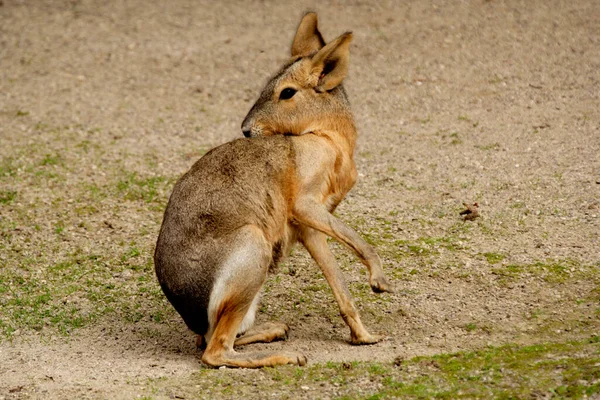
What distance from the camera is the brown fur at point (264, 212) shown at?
4.91 meters

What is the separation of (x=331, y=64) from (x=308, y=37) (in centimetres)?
62

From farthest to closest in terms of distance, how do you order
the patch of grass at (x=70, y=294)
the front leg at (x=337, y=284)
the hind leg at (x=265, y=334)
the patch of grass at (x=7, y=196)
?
the patch of grass at (x=7, y=196) < the patch of grass at (x=70, y=294) < the hind leg at (x=265, y=334) < the front leg at (x=337, y=284)

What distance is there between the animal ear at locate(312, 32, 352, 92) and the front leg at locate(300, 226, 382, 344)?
3.03 ft

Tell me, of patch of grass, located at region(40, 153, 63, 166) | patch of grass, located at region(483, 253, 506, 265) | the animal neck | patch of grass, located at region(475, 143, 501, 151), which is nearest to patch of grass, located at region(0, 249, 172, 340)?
the animal neck

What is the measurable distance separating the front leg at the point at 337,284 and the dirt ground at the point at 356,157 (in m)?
0.10

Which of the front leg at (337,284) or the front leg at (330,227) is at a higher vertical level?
the front leg at (330,227)

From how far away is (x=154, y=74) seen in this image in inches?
408

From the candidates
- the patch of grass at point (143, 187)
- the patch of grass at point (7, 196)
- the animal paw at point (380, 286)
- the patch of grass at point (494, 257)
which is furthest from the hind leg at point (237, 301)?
the patch of grass at point (7, 196)

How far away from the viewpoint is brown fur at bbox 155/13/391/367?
16.1 ft

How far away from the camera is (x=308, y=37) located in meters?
6.10

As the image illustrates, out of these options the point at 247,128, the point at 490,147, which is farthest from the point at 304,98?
the point at 490,147

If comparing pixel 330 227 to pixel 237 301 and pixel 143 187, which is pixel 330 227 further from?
pixel 143 187

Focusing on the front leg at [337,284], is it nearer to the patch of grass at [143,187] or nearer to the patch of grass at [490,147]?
the patch of grass at [143,187]

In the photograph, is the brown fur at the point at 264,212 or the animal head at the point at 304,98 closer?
the brown fur at the point at 264,212
